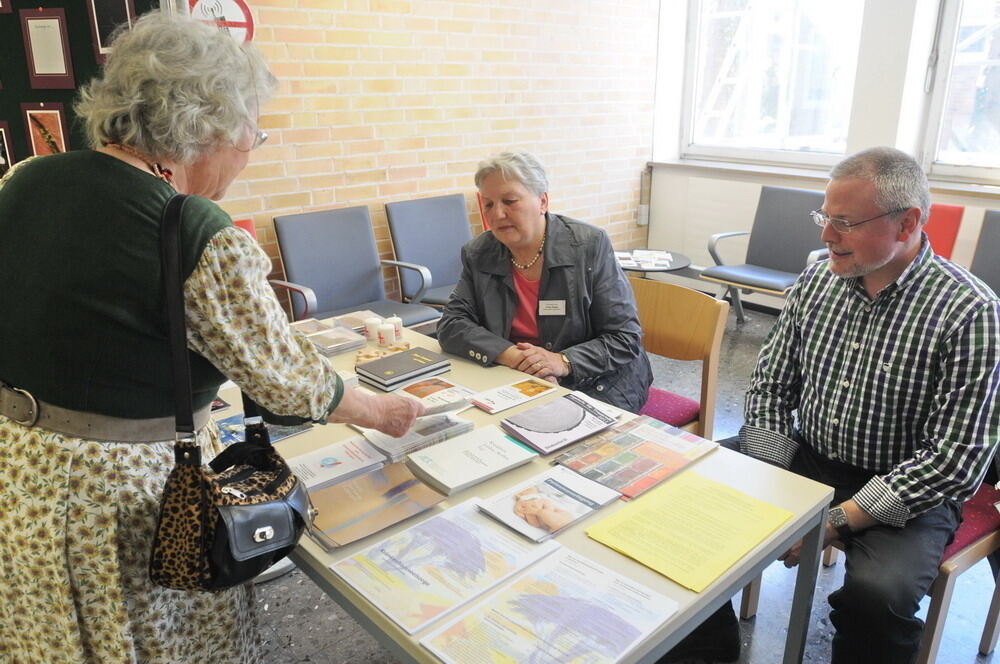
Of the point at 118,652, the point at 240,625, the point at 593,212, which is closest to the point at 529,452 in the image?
the point at 240,625

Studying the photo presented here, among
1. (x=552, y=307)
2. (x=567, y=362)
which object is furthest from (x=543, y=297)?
(x=567, y=362)

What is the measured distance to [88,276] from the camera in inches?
39.0

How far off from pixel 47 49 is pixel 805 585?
3.01 meters

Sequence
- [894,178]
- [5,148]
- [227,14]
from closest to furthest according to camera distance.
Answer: [894,178] → [5,148] → [227,14]

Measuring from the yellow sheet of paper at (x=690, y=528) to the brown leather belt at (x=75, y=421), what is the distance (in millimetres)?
739

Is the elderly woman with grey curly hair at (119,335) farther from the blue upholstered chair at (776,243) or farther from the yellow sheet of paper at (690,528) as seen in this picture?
the blue upholstered chair at (776,243)

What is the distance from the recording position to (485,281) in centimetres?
230

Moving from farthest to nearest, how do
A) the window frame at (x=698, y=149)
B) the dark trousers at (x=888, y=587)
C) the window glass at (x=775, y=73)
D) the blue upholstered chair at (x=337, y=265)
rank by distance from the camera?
the window frame at (x=698, y=149) → the window glass at (x=775, y=73) → the blue upholstered chair at (x=337, y=265) → the dark trousers at (x=888, y=587)

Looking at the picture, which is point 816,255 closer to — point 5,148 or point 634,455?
point 634,455

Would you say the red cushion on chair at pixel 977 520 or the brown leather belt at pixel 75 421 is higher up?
the brown leather belt at pixel 75 421

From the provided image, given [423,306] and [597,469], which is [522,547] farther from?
[423,306]

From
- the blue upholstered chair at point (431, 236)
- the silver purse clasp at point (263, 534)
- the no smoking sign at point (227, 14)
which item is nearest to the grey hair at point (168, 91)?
the silver purse clasp at point (263, 534)

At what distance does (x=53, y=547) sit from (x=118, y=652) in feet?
0.64

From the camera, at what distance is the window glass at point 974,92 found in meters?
4.07
